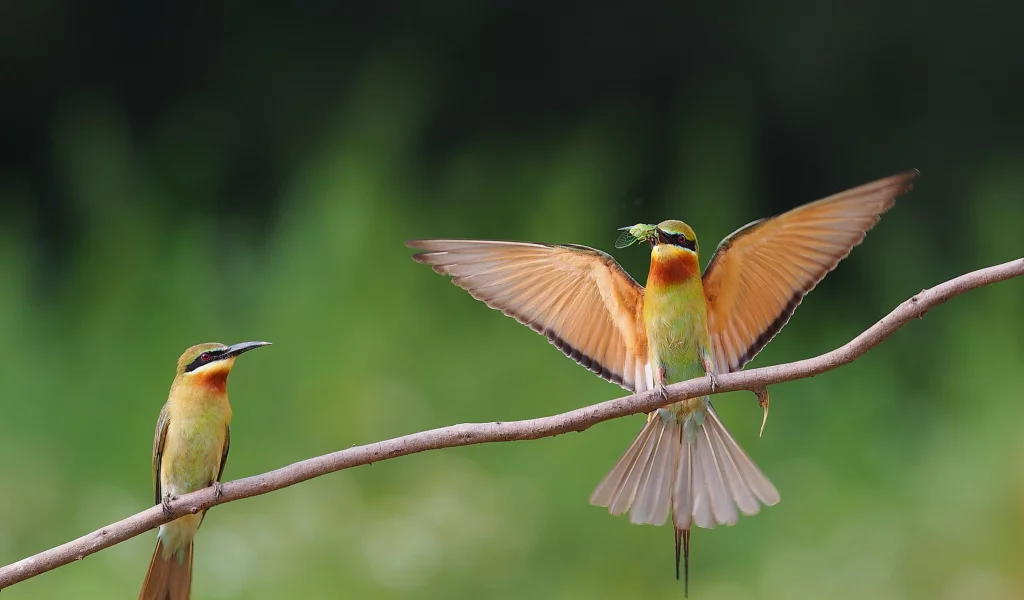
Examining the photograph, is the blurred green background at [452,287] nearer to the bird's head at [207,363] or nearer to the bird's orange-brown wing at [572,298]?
the bird's head at [207,363]

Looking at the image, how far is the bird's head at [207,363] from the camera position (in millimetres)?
2037

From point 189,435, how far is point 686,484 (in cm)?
86

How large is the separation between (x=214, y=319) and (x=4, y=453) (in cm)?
74

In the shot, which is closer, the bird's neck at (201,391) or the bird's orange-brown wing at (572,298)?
the bird's orange-brown wing at (572,298)

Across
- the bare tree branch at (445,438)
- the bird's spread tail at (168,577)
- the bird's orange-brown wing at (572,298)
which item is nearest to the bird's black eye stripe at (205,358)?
the bird's spread tail at (168,577)

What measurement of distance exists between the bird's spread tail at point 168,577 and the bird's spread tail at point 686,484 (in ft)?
2.39

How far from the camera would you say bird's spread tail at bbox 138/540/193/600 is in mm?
1985

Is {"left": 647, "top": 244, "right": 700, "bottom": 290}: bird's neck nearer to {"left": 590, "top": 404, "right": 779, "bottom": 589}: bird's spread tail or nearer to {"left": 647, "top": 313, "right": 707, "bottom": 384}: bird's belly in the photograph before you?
{"left": 647, "top": 313, "right": 707, "bottom": 384}: bird's belly

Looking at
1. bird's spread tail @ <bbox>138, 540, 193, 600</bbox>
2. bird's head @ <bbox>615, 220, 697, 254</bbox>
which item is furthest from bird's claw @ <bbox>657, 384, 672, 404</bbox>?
bird's spread tail @ <bbox>138, 540, 193, 600</bbox>

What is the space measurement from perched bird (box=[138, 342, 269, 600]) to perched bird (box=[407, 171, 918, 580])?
1.60 ft

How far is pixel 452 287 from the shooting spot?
3934 mm

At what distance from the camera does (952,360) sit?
368 centimetres

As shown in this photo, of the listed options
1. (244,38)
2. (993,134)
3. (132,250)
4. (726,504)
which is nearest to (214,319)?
(132,250)

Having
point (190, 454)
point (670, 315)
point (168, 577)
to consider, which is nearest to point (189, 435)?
point (190, 454)
